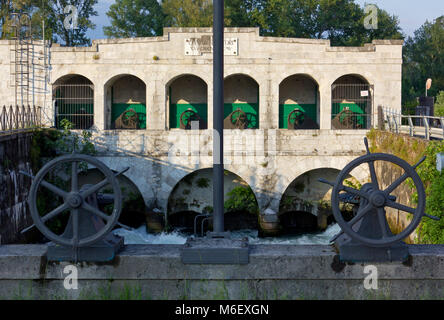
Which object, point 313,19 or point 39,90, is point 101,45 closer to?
point 39,90

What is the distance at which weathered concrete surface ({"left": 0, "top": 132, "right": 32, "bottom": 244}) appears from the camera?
49.6ft

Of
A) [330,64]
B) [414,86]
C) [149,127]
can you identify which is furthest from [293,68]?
[414,86]

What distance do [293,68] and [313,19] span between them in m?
16.3

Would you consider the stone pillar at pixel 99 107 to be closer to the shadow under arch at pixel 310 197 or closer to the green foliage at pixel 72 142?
the green foliage at pixel 72 142

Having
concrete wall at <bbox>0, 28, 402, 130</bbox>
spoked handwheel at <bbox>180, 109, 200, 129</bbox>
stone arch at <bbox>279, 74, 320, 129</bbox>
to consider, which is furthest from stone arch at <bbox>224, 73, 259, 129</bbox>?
concrete wall at <bbox>0, 28, 402, 130</bbox>

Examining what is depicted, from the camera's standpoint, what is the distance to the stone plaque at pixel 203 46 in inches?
835

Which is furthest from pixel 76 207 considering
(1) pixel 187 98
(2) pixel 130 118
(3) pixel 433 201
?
(1) pixel 187 98

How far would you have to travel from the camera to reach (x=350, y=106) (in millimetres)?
25234

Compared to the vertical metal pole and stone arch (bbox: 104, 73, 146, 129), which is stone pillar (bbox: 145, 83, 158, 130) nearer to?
stone arch (bbox: 104, 73, 146, 129)

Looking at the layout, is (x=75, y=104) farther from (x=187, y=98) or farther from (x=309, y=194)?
(x=309, y=194)

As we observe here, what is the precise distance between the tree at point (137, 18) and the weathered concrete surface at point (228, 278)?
35228 mm

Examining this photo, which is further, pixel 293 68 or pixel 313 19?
pixel 313 19
